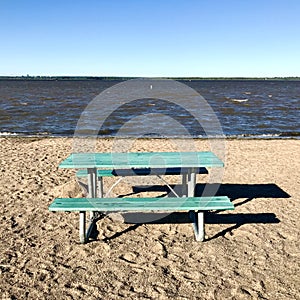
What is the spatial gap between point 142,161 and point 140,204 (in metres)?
0.77

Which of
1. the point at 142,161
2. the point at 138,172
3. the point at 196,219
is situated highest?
the point at 142,161

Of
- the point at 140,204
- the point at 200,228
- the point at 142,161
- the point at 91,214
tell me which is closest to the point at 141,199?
the point at 140,204

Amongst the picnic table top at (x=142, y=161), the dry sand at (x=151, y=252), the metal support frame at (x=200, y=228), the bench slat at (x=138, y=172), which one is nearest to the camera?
the dry sand at (x=151, y=252)

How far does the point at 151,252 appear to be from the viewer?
3.98 meters

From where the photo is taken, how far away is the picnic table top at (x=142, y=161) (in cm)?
432

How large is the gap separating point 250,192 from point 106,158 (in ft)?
9.11

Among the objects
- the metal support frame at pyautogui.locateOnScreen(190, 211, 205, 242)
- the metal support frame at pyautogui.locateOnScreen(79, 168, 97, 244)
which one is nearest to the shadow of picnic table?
the metal support frame at pyautogui.locateOnScreen(190, 211, 205, 242)

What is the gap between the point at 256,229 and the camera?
15.0 ft

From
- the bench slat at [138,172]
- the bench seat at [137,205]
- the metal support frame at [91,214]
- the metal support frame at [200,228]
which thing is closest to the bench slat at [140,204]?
the bench seat at [137,205]

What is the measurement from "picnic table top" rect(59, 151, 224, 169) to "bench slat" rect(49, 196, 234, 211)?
459 millimetres

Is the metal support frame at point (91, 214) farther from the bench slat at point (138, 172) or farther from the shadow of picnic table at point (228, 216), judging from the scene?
the bench slat at point (138, 172)

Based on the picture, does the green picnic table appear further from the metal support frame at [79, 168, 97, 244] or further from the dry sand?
the dry sand

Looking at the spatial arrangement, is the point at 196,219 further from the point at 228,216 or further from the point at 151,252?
the point at 151,252

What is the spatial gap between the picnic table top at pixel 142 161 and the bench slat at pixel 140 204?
0.46 metres
